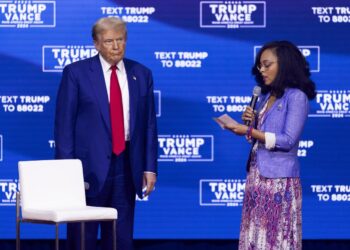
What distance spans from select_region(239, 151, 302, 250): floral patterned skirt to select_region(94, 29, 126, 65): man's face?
104 cm

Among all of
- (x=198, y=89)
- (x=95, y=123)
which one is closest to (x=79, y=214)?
(x=95, y=123)

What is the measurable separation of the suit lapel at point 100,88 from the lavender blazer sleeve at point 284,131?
928 millimetres

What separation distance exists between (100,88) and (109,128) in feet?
0.80

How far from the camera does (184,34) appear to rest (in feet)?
26.2

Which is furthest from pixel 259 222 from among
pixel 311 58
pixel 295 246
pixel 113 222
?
pixel 311 58

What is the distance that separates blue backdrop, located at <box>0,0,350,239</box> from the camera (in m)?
7.95

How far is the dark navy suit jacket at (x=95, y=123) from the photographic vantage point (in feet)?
20.4

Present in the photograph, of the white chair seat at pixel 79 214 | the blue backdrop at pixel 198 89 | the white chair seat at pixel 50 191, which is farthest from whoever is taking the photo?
the blue backdrop at pixel 198 89

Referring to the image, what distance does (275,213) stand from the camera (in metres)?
5.96

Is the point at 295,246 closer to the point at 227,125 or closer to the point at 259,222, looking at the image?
the point at 259,222

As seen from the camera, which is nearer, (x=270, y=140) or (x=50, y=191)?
(x=270, y=140)

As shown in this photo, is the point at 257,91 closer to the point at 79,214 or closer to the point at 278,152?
the point at 278,152

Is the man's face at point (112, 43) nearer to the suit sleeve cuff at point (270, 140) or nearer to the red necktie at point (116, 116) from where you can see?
the red necktie at point (116, 116)

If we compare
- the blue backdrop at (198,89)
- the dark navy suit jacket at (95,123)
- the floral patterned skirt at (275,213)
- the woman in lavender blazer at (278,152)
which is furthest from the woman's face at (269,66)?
the blue backdrop at (198,89)
